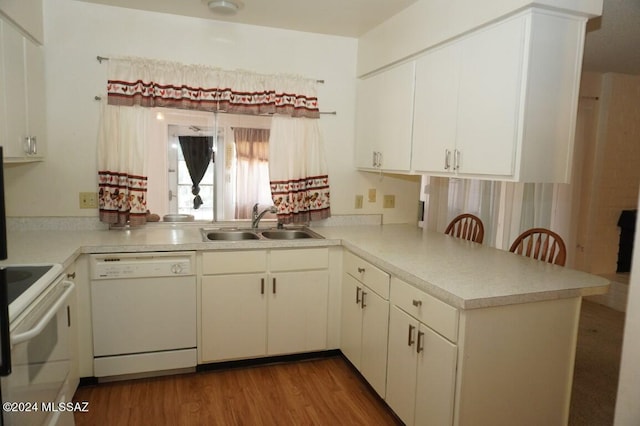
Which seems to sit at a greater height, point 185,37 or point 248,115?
point 185,37

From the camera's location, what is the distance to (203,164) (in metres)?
3.27

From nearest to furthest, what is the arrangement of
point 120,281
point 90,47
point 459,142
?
→ point 459,142 → point 120,281 → point 90,47

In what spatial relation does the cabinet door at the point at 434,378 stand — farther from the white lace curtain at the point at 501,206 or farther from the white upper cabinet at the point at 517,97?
the white lace curtain at the point at 501,206

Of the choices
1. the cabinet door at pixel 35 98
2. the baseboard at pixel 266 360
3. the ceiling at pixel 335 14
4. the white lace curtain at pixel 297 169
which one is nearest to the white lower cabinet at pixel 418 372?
the baseboard at pixel 266 360

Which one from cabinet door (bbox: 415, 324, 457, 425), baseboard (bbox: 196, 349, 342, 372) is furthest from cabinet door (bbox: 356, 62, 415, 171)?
baseboard (bbox: 196, 349, 342, 372)

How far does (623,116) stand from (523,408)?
405 cm

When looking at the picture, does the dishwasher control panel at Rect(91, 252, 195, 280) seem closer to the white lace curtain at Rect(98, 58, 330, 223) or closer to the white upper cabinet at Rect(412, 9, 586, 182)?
the white lace curtain at Rect(98, 58, 330, 223)

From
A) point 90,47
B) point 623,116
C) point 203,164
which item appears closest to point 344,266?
point 203,164

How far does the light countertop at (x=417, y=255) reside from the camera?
1849 mm

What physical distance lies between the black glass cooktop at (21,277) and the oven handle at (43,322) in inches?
4.8

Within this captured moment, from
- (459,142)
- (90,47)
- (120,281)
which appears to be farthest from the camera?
(90,47)

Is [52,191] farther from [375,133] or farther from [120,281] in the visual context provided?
[375,133]

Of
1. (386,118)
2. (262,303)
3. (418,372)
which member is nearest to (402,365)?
(418,372)

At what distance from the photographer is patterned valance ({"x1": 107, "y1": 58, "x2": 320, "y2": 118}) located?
2.91m
